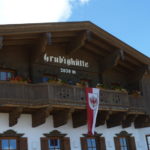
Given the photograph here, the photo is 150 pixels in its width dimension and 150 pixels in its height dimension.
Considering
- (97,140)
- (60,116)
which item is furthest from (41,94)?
(97,140)

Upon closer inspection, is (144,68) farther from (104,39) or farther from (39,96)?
(39,96)

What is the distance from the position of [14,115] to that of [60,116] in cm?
219

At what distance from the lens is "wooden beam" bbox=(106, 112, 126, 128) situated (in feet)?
57.8

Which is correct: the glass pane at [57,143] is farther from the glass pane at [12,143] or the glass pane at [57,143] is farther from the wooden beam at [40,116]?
the glass pane at [12,143]

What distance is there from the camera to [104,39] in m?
18.3

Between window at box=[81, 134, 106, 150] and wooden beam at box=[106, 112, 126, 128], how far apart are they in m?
0.92

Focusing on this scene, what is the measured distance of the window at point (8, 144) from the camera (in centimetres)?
1473

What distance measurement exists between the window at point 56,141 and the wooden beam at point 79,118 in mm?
872

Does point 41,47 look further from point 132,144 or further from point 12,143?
point 132,144

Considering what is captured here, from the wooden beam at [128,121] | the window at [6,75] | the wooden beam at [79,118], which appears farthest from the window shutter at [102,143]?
the window at [6,75]

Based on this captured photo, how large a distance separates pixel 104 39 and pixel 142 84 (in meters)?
3.67

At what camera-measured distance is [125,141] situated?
18.8m

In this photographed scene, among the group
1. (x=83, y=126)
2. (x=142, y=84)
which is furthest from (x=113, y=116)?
(x=142, y=84)

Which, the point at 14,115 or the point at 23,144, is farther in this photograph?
the point at 23,144
